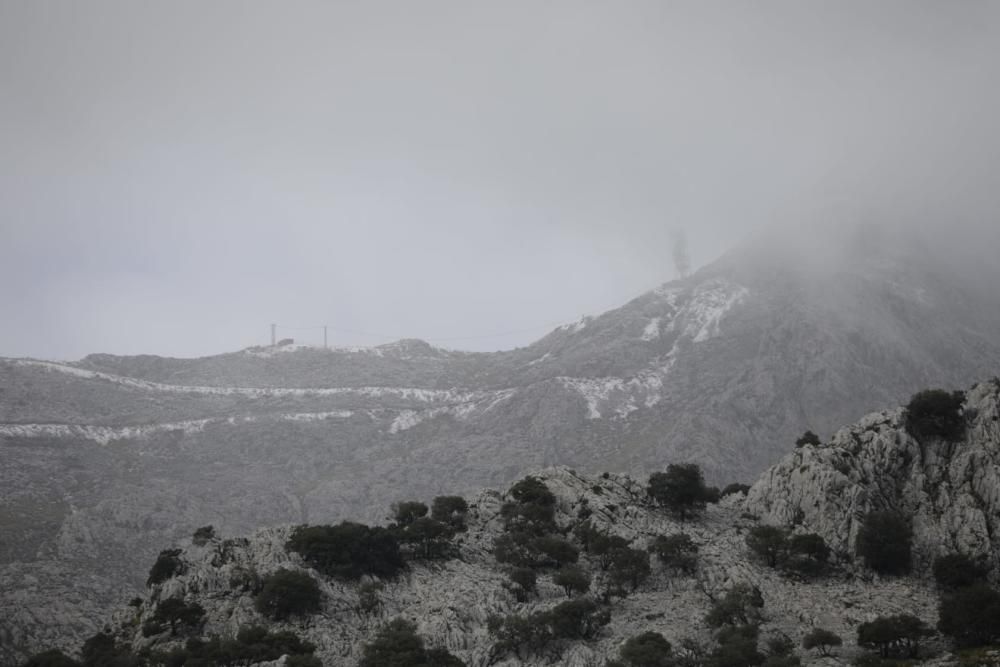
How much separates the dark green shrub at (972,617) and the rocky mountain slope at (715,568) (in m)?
2.15

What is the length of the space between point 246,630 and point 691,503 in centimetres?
5291

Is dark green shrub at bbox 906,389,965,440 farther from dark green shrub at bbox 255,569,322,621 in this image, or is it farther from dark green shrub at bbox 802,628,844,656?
dark green shrub at bbox 255,569,322,621

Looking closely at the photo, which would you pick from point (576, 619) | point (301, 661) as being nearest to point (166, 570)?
point (301, 661)

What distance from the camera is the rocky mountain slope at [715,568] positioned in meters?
70.9

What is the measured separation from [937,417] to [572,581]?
4423cm

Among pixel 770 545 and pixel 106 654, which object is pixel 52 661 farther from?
pixel 770 545

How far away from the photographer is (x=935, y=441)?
8556 cm

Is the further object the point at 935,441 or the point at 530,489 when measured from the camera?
the point at 530,489

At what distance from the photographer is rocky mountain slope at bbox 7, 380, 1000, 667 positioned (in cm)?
7094

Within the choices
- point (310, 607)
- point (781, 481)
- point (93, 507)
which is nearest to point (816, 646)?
point (781, 481)

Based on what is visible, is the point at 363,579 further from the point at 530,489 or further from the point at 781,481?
the point at 781,481

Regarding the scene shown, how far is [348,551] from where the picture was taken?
3250 inches

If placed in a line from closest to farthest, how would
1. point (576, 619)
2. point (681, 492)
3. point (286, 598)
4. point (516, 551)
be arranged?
point (576, 619)
point (286, 598)
point (516, 551)
point (681, 492)

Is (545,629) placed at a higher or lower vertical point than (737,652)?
lower
